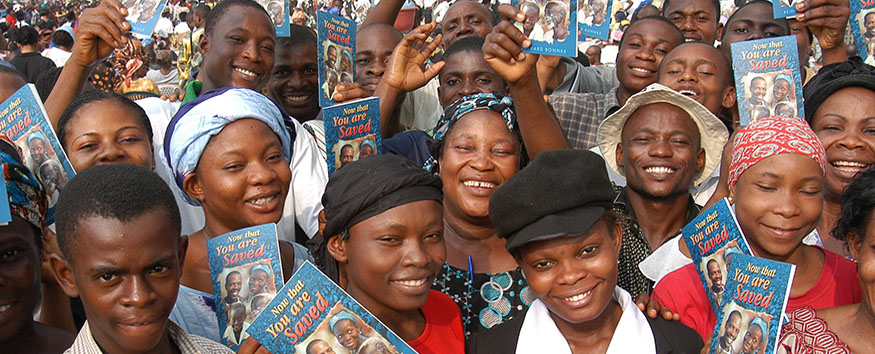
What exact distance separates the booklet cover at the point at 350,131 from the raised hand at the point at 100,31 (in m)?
1.12

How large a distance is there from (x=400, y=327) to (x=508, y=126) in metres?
1.16

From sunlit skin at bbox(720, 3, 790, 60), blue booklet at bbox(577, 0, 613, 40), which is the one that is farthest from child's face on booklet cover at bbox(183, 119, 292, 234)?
sunlit skin at bbox(720, 3, 790, 60)

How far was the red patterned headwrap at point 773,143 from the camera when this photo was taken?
9.45 feet

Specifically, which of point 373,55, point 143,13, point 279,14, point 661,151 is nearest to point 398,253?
point 661,151

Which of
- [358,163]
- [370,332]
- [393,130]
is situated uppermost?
[358,163]

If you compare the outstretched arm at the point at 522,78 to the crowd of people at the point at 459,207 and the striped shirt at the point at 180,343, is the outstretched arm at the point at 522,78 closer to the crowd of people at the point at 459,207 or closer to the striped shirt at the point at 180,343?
the crowd of people at the point at 459,207

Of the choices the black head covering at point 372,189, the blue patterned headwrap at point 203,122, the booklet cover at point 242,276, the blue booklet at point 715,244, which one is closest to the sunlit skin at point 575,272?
the blue booklet at point 715,244

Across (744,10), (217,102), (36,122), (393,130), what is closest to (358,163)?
(217,102)

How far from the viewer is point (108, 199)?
7.55 feet

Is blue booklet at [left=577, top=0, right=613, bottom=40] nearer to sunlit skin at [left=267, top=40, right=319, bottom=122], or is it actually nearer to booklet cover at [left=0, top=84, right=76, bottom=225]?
sunlit skin at [left=267, top=40, right=319, bottom=122]

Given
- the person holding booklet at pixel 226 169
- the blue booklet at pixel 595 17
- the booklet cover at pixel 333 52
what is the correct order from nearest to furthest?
the person holding booklet at pixel 226 169
the booklet cover at pixel 333 52
the blue booklet at pixel 595 17

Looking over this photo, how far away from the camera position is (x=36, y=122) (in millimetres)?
3033

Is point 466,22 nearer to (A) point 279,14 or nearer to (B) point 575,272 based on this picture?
(A) point 279,14

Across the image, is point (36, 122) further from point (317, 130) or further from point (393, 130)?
point (393, 130)
